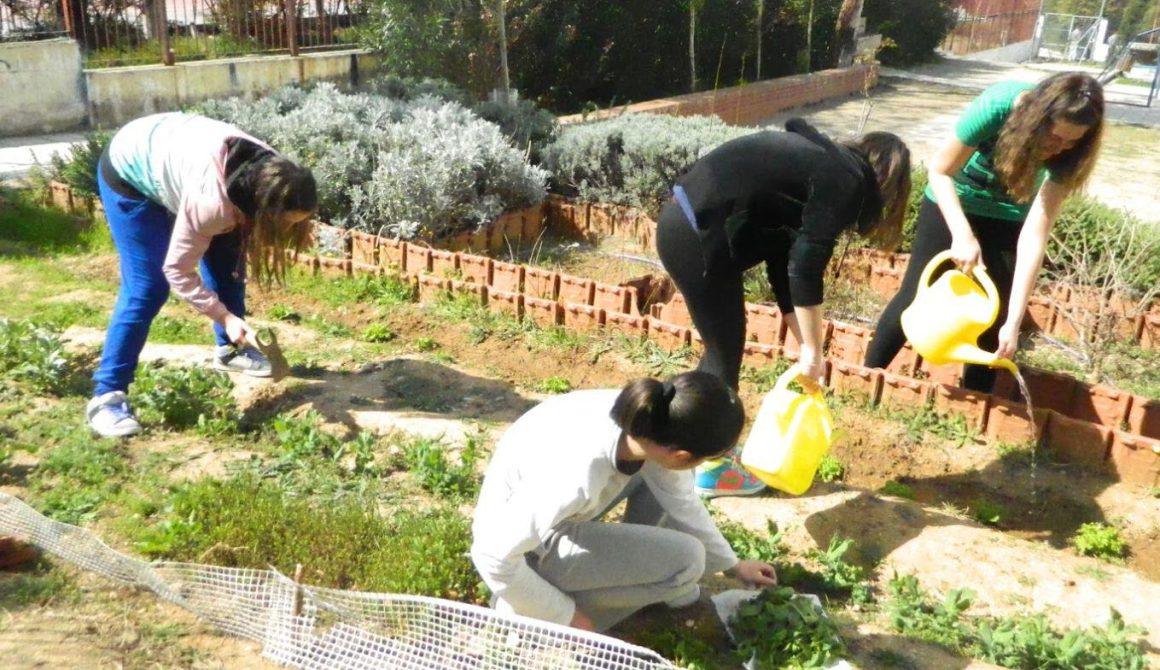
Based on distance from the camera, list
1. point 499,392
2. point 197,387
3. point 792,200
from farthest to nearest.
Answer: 1. point 499,392
2. point 197,387
3. point 792,200

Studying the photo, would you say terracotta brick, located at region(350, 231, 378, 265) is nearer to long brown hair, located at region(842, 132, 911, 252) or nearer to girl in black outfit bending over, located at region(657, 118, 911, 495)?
girl in black outfit bending over, located at region(657, 118, 911, 495)

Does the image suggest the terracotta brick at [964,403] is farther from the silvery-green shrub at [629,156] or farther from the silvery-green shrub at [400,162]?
the silvery-green shrub at [400,162]

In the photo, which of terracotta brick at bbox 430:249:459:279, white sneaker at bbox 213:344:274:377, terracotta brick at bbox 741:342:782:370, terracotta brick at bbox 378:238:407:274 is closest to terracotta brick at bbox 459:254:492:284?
terracotta brick at bbox 430:249:459:279

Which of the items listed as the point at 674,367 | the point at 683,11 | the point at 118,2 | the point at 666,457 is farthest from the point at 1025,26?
the point at 666,457

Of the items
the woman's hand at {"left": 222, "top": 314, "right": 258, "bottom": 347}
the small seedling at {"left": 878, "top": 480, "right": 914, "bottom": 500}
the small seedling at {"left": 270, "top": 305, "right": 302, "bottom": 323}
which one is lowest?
the small seedling at {"left": 878, "top": 480, "right": 914, "bottom": 500}

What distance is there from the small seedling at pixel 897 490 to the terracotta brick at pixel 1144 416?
3.50 ft

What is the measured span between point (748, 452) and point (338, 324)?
2.81 metres

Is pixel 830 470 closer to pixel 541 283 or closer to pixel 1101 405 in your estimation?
pixel 1101 405

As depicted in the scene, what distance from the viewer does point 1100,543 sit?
3852 mm

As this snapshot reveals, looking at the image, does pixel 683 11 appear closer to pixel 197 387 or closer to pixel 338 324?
pixel 338 324

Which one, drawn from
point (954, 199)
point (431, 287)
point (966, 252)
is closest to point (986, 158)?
point (954, 199)

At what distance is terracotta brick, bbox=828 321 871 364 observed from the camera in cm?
512

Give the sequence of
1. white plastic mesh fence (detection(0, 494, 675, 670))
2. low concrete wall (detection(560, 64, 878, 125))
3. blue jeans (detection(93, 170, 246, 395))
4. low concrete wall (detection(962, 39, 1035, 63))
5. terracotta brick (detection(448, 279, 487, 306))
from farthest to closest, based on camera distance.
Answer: low concrete wall (detection(962, 39, 1035, 63)) < low concrete wall (detection(560, 64, 878, 125)) < terracotta brick (detection(448, 279, 487, 306)) < blue jeans (detection(93, 170, 246, 395)) < white plastic mesh fence (detection(0, 494, 675, 670))

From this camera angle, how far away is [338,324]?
5.66 meters
